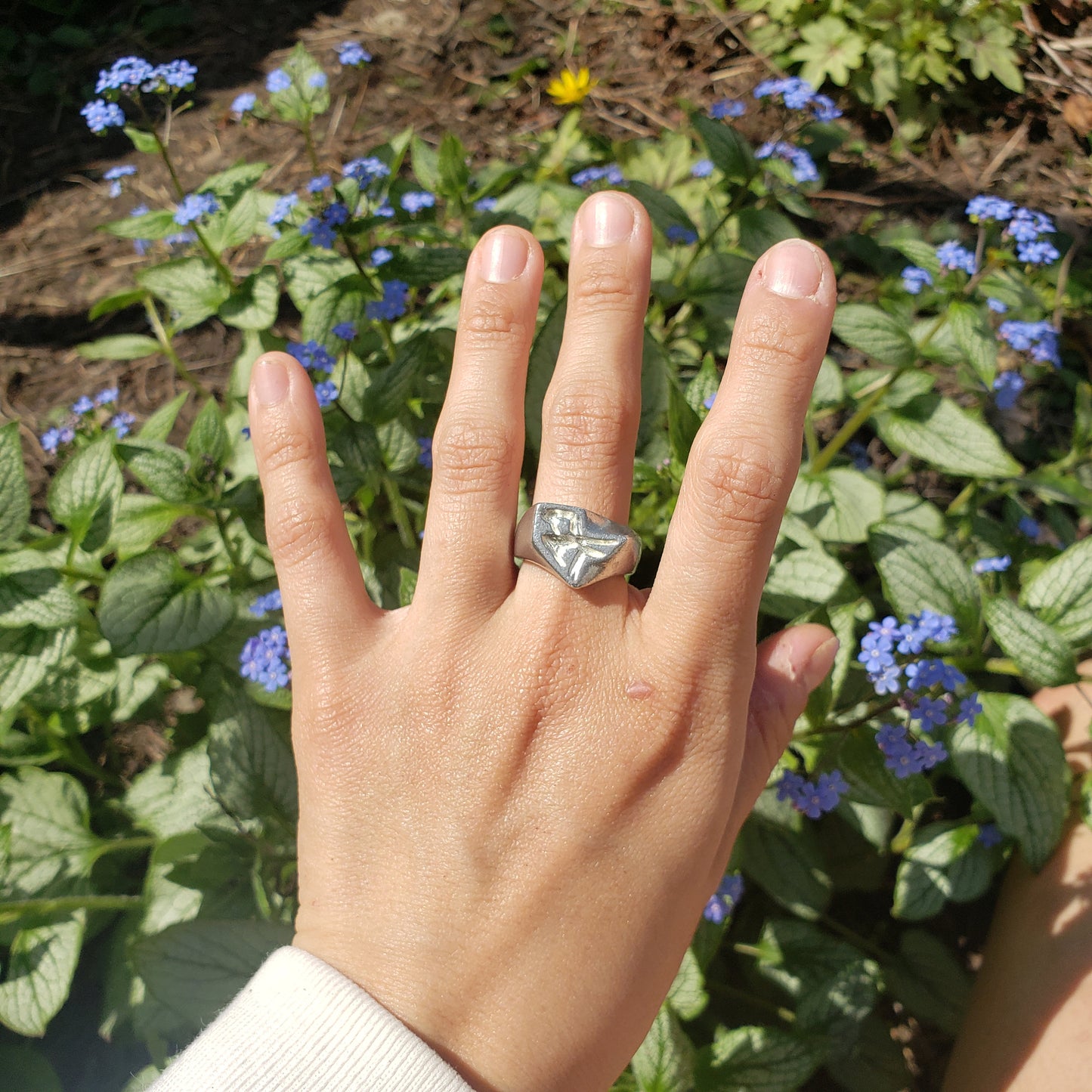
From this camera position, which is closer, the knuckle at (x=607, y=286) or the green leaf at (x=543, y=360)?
the knuckle at (x=607, y=286)

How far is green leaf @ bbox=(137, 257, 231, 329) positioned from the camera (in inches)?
115

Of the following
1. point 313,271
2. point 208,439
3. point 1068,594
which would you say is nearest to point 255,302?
point 313,271

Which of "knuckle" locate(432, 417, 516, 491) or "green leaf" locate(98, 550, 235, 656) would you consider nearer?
"knuckle" locate(432, 417, 516, 491)

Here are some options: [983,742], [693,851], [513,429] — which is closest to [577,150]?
[513,429]

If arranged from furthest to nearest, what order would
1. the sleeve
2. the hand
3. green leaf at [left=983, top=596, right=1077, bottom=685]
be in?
green leaf at [left=983, top=596, right=1077, bottom=685]
the hand
the sleeve

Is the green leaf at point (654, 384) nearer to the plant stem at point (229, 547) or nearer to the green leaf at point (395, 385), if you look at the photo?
the green leaf at point (395, 385)

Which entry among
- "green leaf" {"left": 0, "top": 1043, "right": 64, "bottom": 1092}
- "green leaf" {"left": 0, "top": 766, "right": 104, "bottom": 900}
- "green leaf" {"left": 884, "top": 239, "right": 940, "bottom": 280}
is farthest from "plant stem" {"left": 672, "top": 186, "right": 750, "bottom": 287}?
"green leaf" {"left": 0, "top": 1043, "right": 64, "bottom": 1092}

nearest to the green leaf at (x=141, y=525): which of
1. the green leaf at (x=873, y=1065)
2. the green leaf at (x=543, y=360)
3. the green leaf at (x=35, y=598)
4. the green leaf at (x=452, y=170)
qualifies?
the green leaf at (x=35, y=598)

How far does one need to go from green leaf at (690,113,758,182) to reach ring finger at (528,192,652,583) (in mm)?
1359

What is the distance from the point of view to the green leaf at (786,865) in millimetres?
2500

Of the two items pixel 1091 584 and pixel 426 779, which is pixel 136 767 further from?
pixel 1091 584

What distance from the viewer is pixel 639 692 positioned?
162 centimetres

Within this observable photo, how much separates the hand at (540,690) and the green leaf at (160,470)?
75 centimetres

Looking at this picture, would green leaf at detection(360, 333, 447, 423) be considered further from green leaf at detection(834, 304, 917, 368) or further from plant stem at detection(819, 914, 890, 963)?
plant stem at detection(819, 914, 890, 963)
